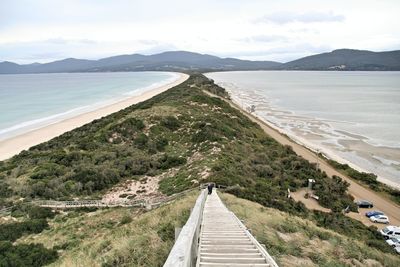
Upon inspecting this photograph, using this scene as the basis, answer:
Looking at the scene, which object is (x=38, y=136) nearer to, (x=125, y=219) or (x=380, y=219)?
(x=125, y=219)

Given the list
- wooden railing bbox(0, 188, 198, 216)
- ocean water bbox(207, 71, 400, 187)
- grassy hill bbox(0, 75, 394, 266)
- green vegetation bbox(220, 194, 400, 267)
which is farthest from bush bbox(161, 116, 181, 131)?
green vegetation bbox(220, 194, 400, 267)

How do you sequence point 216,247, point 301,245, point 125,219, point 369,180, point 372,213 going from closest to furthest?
point 216,247 → point 301,245 → point 125,219 → point 372,213 → point 369,180

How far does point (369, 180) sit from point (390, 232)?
35.1 feet

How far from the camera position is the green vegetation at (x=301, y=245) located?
823cm

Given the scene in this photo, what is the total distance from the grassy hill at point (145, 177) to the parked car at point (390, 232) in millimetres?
1842

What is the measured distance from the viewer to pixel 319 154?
37.9 metres

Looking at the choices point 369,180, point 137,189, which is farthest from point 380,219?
point 137,189

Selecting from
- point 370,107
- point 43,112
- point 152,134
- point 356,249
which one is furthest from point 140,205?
point 370,107

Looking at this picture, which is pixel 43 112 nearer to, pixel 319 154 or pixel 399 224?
pixel 319 154

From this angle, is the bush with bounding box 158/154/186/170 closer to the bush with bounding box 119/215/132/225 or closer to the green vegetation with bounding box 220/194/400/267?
the bush with bounding box 119/215/132/225

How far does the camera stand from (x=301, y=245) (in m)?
9.34

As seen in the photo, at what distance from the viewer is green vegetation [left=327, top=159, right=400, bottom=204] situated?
27.6 m

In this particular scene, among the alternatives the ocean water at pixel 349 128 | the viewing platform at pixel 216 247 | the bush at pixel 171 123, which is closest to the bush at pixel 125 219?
the viewing platform at pixel 216 247

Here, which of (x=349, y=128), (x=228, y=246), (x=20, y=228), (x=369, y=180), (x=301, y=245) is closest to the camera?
(x=228, y=246)
